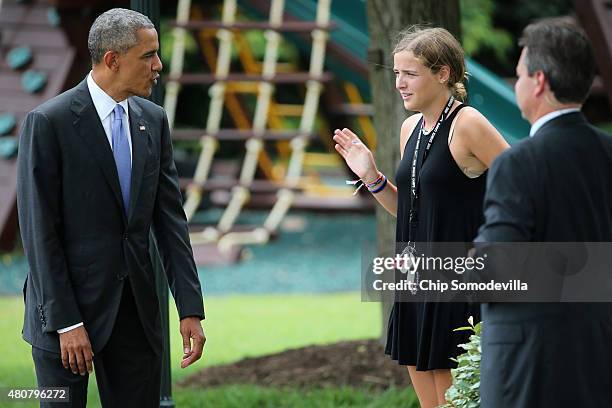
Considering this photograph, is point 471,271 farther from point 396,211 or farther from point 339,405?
point 339,405

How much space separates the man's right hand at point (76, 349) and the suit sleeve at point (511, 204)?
1.31 m

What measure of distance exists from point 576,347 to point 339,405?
2.81 meters

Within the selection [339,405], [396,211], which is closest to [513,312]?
[396,211]

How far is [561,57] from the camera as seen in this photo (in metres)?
2.97

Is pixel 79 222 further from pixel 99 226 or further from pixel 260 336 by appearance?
pixel 260 336

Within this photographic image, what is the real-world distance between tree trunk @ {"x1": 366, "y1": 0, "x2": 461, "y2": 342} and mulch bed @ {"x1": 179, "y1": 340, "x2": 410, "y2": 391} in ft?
0.88

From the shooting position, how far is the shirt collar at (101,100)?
3709 millimetres

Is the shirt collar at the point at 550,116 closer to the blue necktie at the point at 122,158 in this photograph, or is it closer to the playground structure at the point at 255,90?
the blue necktie at the point at 122,158

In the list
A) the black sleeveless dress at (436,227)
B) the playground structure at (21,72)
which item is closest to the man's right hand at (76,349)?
the black sleeveless dress at (436,227)

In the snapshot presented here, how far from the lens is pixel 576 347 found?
119 inches

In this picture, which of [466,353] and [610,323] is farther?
[466,353]

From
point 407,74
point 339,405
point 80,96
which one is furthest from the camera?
point 339,405

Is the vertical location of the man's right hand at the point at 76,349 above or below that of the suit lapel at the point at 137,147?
below

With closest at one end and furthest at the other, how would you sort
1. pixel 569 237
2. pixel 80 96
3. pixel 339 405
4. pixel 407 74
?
pixel 569 237
pixel 80 96
pixel 407 74
pixel 339 405
